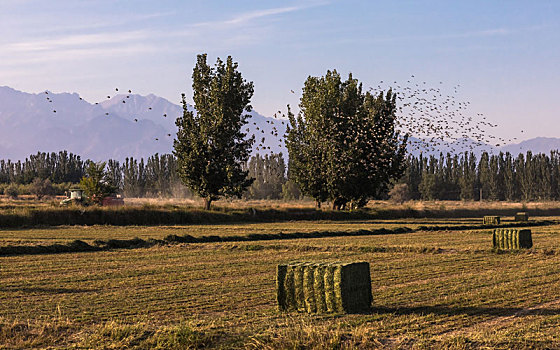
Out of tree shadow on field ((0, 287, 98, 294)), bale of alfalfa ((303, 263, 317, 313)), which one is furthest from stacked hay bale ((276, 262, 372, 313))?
tree shadow on field ((0, 287, 98, 294))

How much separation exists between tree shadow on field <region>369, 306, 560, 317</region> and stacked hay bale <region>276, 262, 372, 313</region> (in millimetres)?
633

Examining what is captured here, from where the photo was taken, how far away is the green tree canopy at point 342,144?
263ft

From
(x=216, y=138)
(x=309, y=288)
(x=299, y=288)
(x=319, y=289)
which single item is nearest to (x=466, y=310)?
(x=319, y=289)

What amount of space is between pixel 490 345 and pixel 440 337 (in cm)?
109

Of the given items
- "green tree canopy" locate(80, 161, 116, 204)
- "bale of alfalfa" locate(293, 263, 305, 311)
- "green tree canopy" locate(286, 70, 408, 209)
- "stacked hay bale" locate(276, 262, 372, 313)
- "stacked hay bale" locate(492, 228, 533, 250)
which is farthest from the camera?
"green tree canopy" locate(286, 70, 408, 209)

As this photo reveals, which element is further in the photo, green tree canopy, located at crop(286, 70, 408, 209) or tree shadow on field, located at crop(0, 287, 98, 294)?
green tree canopy, located at crop(286, 70, 408, 209)

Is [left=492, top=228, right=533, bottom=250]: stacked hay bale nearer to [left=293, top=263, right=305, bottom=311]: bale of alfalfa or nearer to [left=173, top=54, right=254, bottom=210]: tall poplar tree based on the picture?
[left=293, top=263, right=305, bottom=311]: bale of alfalfa

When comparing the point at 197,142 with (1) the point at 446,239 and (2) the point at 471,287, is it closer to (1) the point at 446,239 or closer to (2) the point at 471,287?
(1) the point at 446,239

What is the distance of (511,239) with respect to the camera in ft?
114

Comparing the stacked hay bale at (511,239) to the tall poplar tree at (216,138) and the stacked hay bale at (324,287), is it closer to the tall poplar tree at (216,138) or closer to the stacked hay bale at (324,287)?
the stacked hay bale at (324,287)

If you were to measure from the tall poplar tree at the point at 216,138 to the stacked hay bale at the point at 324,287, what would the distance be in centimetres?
5790

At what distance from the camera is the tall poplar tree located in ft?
251

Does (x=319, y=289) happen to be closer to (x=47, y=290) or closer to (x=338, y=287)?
(x=338, y=287)

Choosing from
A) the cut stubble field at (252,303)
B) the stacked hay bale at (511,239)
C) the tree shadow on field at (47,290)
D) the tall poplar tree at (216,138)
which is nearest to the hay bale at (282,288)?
the cut stubble field at (252,303)
